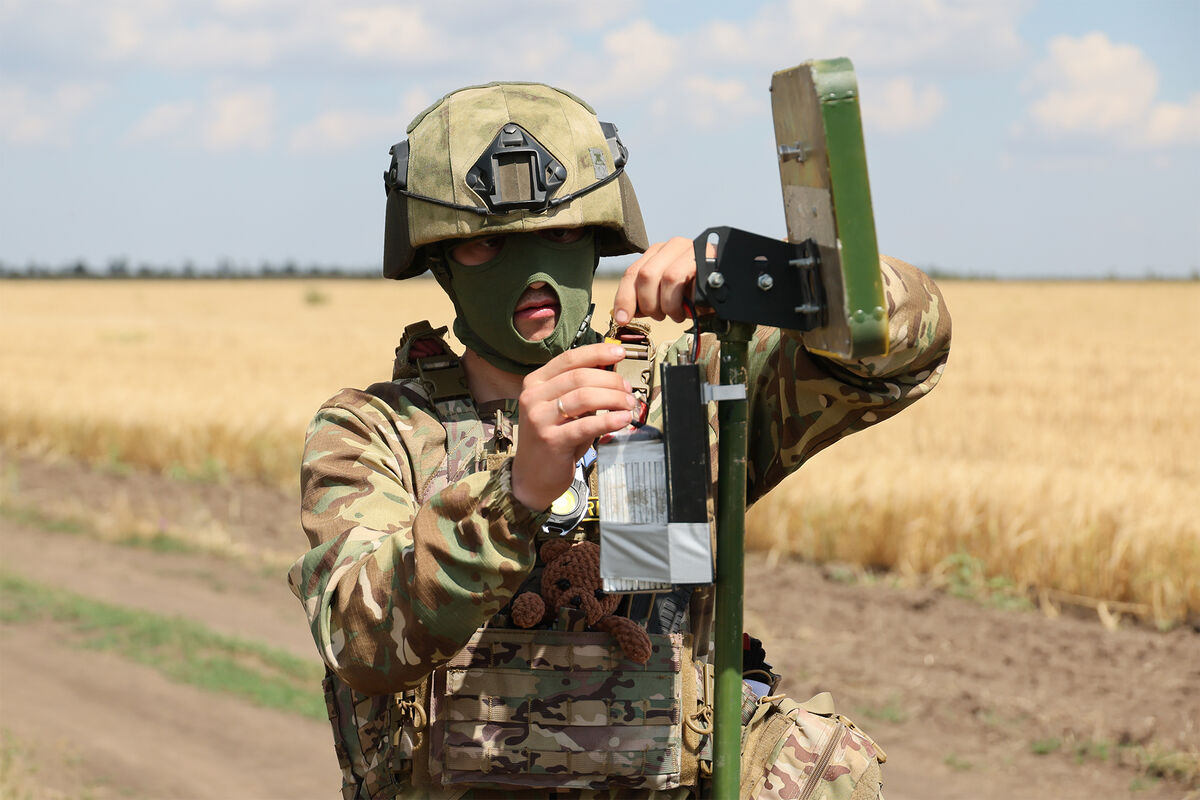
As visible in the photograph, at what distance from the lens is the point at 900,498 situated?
371 inches

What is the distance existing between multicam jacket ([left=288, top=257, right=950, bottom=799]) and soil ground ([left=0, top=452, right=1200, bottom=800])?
4091 mm

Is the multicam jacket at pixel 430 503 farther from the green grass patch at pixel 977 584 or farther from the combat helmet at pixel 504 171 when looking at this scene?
the green grass patch at pixel 977 584

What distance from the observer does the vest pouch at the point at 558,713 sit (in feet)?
8.25

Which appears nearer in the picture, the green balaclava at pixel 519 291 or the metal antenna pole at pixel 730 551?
the metal antenna pole at pixel 730 551

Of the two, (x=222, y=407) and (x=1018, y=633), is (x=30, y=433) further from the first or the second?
(x=1018, y=633)

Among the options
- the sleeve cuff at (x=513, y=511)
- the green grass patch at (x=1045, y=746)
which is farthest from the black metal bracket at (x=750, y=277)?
the green grass patch at (x=1045, y=746)

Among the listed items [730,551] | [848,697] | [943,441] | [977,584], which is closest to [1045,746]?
[848,697]

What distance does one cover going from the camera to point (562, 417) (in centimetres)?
191

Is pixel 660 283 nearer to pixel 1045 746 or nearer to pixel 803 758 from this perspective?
pixel 803 758

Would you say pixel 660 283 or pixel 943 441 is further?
pixel 943 441

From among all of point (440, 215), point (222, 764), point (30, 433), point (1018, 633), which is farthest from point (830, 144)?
point (30, 433)

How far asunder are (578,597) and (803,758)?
56cm

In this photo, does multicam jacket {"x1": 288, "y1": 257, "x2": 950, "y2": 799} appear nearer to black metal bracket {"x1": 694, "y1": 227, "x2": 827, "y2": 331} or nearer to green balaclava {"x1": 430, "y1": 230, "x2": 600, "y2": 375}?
green balaclava {"x1": 430, "y1": 230, "x2": 600, "y2": 375}

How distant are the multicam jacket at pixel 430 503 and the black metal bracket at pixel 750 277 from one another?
0.80 ft
